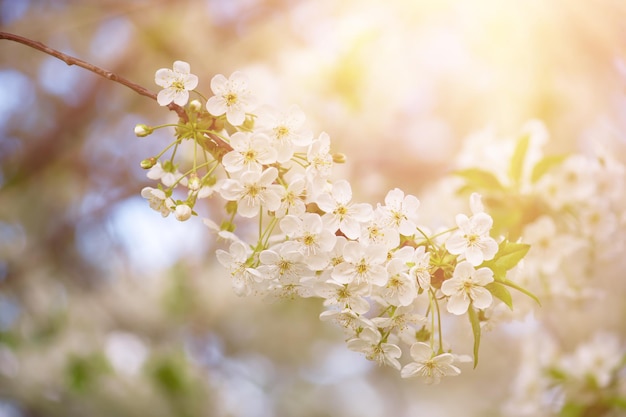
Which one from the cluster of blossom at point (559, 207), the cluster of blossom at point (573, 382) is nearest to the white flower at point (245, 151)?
the cluster of blossom at point (559, 207)

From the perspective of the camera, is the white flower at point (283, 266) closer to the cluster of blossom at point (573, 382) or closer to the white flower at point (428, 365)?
the white flower at point (428, 365)

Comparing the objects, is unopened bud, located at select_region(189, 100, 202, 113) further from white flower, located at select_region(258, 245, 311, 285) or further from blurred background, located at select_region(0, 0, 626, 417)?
blurred background, located at select_region(0, 0, 626, 417)

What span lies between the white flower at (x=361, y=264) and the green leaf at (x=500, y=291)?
0.55ft

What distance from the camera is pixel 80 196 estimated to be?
3.34 metres

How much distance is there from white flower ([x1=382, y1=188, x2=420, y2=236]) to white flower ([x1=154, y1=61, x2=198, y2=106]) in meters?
0.30

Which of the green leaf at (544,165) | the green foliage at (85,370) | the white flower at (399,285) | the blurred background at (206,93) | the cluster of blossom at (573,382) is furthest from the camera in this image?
the green foliage at (85,370)

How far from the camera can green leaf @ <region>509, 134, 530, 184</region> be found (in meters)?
1.27

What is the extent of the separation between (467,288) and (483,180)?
23.1 inches

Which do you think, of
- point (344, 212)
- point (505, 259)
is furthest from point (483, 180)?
point (344, 212)

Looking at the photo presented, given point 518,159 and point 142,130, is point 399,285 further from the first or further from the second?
point 518,159

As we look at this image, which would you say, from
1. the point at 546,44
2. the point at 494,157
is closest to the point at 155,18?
the point at 546,44

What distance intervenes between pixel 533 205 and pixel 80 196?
2.78 m

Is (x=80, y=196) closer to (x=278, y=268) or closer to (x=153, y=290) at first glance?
(x=153, y=290)

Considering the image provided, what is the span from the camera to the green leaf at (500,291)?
2.50 feet
